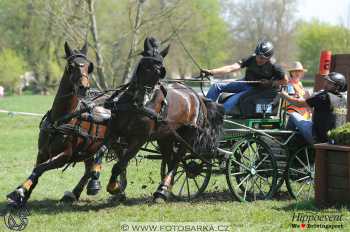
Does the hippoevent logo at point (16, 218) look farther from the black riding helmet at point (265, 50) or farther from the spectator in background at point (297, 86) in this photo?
the spectator in background at point (297, 86)

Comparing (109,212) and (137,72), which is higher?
(137,72)

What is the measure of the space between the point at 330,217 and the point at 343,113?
1842 mm

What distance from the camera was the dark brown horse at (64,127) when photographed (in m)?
7.25

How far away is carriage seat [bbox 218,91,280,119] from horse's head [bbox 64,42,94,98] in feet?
7.71

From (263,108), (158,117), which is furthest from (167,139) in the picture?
(263,108)

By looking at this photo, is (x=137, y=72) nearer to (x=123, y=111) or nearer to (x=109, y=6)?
(x=123, y=111)

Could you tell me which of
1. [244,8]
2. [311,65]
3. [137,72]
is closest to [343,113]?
[137,72]

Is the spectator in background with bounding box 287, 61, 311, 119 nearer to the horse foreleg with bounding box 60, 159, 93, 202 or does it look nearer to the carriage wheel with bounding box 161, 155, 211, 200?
the carriage wheel with bounding box 161, 155, 211, 200

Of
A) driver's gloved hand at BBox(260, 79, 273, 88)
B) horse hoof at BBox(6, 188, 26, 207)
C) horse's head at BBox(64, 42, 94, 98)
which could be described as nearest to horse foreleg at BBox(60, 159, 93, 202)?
horse hoof at BBox(6, 188, 26, 207)

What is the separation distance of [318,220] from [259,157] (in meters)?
1.94

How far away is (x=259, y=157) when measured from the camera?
340 inches

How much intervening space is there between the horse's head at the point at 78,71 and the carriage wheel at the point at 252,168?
Result: 2.26 metres

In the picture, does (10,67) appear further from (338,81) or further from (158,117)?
(338,81)

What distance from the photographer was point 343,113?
8211 mm
